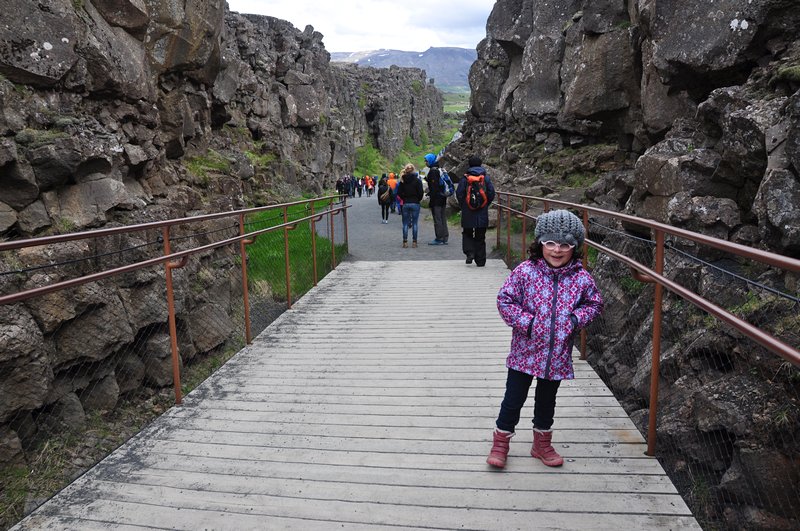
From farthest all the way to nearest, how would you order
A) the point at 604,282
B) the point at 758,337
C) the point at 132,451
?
the point at 604,282
the point at 132,451
the point at 758,337

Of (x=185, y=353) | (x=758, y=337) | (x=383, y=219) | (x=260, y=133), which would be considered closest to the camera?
(x=758, y=337)

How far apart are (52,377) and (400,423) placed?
375cm

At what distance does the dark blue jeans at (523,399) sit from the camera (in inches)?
126

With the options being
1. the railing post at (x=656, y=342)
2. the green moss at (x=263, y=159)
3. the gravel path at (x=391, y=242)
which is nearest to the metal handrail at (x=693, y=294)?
the railing post at (x=656, y=342)

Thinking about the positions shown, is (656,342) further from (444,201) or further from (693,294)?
(444,201)

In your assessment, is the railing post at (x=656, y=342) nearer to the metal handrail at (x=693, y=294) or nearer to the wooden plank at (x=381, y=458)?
the metal handrail at (x=693, y=294)

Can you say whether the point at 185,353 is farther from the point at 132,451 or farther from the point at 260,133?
the point at 260,133

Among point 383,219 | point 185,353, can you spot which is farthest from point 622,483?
point 383,219

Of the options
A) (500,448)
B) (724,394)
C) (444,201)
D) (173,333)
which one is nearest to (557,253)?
(500,448)

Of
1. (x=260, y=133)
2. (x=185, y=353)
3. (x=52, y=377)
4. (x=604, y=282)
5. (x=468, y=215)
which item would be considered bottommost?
(x=185, y=353)

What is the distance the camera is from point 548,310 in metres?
3.01

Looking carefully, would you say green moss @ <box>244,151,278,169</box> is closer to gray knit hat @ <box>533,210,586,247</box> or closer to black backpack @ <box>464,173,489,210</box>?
black backpack @ <box>464,173,489,210</box>

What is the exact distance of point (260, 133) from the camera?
76.3 feet

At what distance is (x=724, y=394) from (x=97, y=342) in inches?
246
